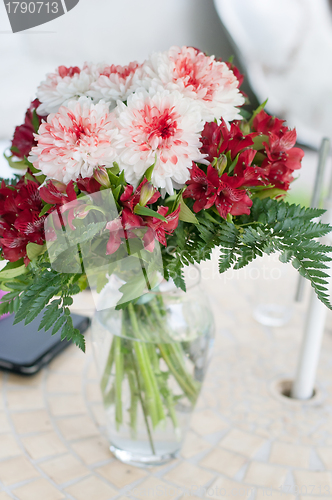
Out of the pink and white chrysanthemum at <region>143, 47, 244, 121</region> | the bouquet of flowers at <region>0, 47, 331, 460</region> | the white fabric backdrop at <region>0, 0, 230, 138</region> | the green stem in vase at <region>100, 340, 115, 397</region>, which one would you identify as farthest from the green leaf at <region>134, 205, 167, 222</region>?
the white fabric backdrop at <region>0, 0, 230, 138</region>

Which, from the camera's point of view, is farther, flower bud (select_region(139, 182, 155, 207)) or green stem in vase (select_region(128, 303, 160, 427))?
green stem in vase (select_region(128, 303, 160, 427))

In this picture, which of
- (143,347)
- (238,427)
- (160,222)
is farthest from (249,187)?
(238,427)

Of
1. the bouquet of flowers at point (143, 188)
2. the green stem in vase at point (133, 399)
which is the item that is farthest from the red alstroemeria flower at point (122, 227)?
the green stem in vase at point (133, 399)

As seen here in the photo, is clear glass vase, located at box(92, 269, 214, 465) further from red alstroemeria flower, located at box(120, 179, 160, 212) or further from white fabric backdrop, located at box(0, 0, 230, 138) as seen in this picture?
white fabric backdrop, located at box(0, 0, 230, 138)

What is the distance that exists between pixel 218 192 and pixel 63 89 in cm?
17

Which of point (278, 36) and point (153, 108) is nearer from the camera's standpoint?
point (153, 108)

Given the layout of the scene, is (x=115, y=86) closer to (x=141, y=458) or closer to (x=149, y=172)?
(x=149, y=172)

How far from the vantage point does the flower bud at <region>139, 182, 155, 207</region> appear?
1.01 ft

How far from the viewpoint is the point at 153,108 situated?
1.04ft

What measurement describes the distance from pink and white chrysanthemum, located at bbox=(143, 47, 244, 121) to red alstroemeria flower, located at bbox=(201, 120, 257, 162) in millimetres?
16

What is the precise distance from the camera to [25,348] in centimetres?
60

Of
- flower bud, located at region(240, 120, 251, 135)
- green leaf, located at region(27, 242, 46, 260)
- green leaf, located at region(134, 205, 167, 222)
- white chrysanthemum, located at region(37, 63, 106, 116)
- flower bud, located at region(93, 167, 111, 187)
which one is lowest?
green leaf, located at region(27, 242, 46, 260)

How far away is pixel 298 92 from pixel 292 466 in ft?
1.79

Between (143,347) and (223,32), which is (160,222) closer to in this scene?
(143,347)
